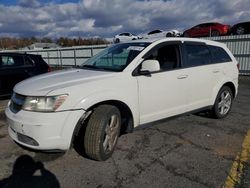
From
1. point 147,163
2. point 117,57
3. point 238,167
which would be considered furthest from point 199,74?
point 147,163

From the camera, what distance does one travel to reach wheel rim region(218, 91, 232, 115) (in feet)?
17.0

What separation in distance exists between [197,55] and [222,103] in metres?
1.34

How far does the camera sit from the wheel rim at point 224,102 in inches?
204

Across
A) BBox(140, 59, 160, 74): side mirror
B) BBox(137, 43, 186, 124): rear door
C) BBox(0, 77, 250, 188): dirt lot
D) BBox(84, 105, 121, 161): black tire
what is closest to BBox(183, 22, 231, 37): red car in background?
BBox(137, 43, 186, 124): rear door

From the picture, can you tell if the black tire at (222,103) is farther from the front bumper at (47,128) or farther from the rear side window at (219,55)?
the front bumper at (47,128)

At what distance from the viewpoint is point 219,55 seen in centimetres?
513

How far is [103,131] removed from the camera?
10.5 ft

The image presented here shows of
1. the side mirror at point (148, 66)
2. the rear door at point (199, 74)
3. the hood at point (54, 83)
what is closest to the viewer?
the hood at point (54, 83)

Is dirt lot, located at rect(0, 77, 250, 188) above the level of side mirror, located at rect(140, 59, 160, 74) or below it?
below

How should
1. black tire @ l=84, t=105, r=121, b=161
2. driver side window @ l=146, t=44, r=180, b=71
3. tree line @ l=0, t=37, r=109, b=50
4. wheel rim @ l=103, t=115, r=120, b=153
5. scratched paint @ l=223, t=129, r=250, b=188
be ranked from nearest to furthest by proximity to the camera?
scratched paint @ l=223, t=129, r=250, b=188 < black tire @ l=84, t=105, r=121, b=161 < wheel rim @ l=103, t=115, r=120, b=153 < driver side window @ l=146, t=44, r=180, b=71 < tree line @ l=0, t=37, r=109, b=50

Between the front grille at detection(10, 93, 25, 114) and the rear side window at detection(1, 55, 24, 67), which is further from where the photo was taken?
the rear side window at detection(1, 55, 24, 67)

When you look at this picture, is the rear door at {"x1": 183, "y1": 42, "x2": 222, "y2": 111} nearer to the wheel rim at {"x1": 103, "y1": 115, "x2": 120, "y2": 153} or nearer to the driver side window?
the driver side window

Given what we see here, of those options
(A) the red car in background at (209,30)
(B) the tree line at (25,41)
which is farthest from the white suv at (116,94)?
(B) the tree line at (25,41)

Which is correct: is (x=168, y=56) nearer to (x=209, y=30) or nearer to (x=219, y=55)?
(x=219, y=55)
